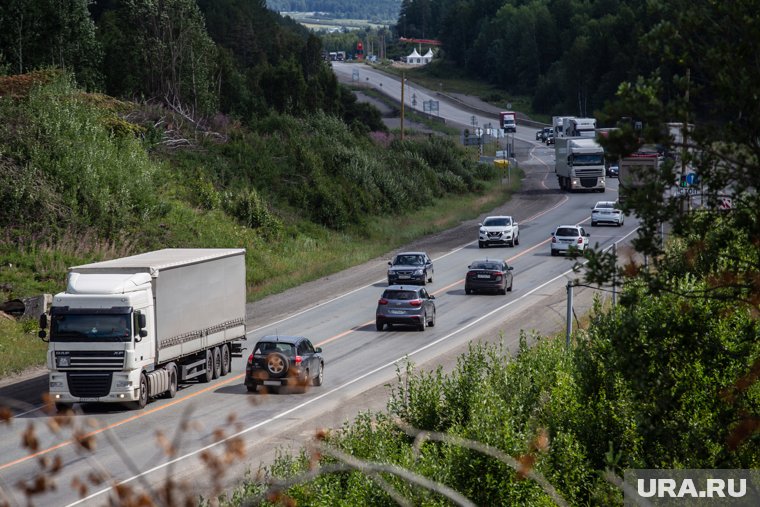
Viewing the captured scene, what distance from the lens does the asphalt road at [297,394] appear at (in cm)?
2083

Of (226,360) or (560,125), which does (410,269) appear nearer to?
(226,360)

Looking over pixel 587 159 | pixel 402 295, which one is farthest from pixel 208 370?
pixel 587 159

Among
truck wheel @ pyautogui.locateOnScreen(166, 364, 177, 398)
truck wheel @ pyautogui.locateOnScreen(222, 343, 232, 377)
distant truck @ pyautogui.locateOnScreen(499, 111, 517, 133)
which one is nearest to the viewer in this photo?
truck wheel @ pyautogui.locateOnScreen(166, 364, 177, 398)

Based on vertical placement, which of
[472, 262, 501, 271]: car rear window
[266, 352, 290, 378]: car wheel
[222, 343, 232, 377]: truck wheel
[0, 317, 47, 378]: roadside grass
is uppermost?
[266, 352, 290, 378]: car wheel

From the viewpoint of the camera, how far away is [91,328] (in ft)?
93.1

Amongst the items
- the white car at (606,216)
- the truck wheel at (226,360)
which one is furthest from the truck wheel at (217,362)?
the white car at (606,216)

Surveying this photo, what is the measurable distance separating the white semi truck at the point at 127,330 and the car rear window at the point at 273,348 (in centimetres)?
203

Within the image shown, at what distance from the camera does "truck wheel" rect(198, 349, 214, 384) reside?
32.7 metres

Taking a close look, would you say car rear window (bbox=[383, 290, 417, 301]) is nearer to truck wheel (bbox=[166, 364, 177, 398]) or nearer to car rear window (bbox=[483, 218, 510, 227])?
truck wheel (bbox=[166, 364, 177, 398])

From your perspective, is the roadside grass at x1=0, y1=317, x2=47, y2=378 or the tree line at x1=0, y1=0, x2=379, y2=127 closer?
the roadside grass at x1=0, y1=317, x2=47, y2=378

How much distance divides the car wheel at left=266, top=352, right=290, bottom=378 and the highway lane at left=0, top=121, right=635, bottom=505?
0.87 m

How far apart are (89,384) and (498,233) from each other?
39034 mm

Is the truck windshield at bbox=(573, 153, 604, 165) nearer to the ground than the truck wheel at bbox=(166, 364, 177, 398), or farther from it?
nearer to the ground

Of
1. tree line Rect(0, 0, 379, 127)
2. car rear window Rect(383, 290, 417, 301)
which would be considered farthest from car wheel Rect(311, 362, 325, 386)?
tree line Rect(0, 0, 379, 127)
